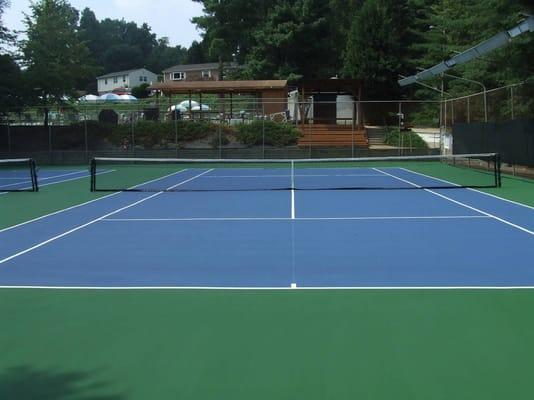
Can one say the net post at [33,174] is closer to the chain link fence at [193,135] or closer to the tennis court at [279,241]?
the tennis court at [279,241]

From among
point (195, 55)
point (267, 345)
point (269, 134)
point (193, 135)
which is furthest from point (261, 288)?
point (195, 55)

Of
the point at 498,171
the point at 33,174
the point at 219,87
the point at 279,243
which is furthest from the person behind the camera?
the point at 219,87

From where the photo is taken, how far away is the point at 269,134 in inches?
1400

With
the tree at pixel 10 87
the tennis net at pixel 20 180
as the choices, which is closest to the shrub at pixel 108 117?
the tree at pixel 10 87

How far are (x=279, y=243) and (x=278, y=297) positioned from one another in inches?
126

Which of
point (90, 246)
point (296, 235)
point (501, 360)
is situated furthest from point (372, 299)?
point (90, 246)

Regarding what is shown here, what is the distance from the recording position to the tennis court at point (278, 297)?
4.63 m

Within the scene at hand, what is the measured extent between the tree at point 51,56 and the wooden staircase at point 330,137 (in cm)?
1460

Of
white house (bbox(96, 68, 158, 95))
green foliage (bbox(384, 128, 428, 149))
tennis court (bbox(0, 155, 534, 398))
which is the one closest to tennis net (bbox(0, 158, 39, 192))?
tennis court (bbox(0, 155, 534, 398))

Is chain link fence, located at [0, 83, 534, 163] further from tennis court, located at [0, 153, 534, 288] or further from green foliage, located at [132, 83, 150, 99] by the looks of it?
green foliage, located at [132, 83, 150, 99]

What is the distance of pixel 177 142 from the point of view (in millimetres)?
35375

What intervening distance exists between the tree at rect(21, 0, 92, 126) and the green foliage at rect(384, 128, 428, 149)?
64.8 feet

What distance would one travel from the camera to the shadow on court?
423cm

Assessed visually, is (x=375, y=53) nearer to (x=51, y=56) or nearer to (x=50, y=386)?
(x=51, y=56)
